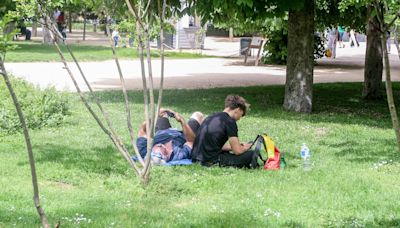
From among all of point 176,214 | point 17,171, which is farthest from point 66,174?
point 176,214

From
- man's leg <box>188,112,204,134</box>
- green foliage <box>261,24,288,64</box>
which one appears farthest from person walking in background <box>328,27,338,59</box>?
man's leg <box>188,112,204,134</box>

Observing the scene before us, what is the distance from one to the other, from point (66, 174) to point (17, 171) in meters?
0.50

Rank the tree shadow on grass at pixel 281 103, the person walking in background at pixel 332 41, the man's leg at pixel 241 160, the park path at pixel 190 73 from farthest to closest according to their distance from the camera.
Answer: the person walking in background at pixel 332 41 < the park path at pixel 190 73 < the tree shadow on grass at pixel 281 103 < the man's leg at pixel 241 160

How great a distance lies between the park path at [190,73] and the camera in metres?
16.8

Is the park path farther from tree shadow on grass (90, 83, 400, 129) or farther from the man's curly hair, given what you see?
the man's curly hair

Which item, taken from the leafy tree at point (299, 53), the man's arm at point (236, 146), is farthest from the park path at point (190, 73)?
the man's arm at point (236, 146)

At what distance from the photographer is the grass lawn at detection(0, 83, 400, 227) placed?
5520 millimetres

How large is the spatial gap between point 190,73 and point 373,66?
22.4 ft

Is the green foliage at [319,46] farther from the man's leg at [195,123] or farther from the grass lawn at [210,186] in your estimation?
the man's leg at [195,123]

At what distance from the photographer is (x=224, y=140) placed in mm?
7488

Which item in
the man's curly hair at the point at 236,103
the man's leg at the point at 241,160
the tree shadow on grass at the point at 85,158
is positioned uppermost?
the man's curly hair at the point at 236,103

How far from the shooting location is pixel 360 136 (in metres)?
9.98

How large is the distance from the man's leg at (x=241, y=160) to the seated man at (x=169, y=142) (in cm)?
48

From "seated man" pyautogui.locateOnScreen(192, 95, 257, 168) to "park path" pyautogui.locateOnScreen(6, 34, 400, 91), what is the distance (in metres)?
7.59
